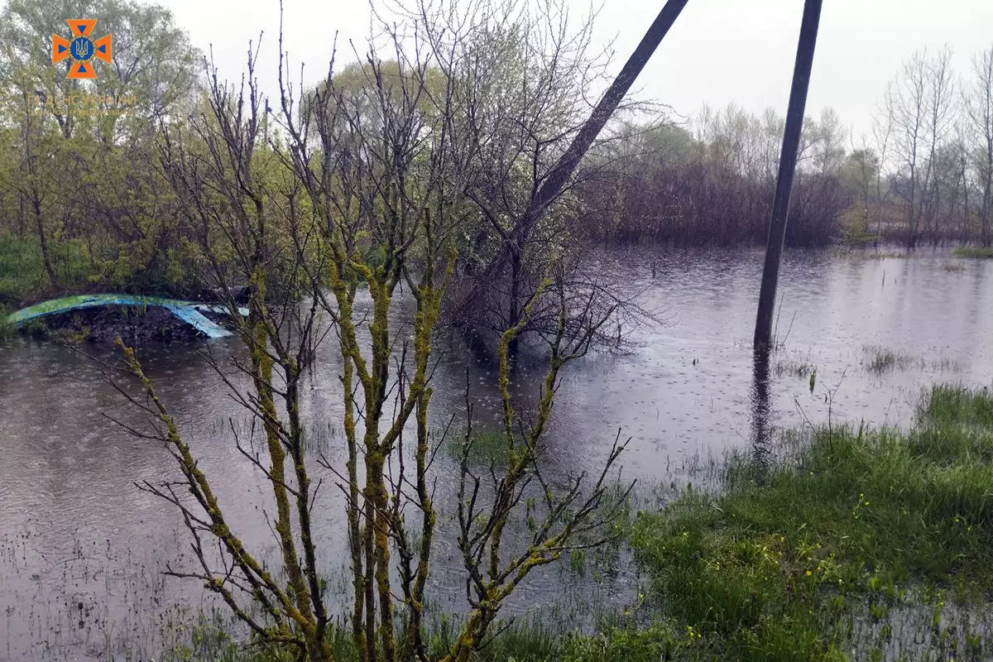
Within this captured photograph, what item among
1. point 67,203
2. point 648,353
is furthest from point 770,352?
point 67,203

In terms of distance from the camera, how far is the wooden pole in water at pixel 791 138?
9.84 meters

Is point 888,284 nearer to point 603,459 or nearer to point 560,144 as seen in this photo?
point 560,144

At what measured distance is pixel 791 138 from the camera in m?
10.1

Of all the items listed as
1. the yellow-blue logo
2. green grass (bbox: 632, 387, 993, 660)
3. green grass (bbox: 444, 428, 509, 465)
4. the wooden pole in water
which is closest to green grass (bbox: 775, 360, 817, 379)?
the wooden pole in water

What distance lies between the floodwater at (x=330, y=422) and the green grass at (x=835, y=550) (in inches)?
20.5

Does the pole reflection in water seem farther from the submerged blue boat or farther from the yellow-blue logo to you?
the yellow-blue logo

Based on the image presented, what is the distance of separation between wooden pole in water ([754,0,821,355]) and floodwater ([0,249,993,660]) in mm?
1036

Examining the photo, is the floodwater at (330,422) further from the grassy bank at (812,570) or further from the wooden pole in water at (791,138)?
the wooden pole in water at (791,138)

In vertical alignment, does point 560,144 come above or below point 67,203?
above

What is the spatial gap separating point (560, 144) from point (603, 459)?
192 inches

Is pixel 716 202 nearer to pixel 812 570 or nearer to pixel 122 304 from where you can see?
pixel 122 304

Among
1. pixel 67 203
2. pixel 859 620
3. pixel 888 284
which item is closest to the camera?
pixel 859 620

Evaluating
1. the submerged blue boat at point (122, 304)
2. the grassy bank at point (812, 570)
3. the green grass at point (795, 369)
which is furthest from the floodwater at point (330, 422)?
the submerged blue boat at point (122, 304)

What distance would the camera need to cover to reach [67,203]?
1329cm
